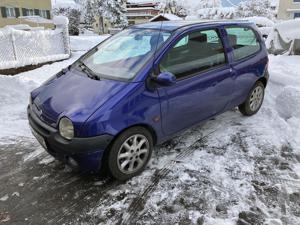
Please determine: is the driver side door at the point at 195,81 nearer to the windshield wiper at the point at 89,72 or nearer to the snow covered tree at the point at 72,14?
the windshield wiper at the point at 89,72

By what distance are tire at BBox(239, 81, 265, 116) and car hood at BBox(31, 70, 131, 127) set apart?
8.38ft

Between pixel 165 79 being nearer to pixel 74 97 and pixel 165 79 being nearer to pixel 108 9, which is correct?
pixel 74 97

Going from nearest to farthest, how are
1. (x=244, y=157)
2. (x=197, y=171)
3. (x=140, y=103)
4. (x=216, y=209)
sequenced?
(x=216, y=209)
(x=140, y=103)
(x=197, y=171)
(x=244, y=157)

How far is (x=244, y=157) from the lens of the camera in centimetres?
397

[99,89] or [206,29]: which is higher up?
[206,29]

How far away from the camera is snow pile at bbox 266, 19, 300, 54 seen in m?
10.7

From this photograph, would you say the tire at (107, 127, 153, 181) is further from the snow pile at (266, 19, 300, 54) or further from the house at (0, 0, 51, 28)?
the house at (0, 0, 51, 28)

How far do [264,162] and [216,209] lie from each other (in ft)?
3.93

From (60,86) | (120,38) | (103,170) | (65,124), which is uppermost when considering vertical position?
(120,38)

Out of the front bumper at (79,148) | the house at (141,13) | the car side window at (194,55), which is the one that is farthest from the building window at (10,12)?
the house at (141,13)

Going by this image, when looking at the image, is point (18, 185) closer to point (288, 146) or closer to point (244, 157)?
point (244, 157)

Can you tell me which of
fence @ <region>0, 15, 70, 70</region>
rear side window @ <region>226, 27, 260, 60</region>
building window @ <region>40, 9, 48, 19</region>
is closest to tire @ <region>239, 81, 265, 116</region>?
rear side window @ <region>226, 27, 260, 60</region>

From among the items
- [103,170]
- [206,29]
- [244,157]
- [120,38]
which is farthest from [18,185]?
[206,29]

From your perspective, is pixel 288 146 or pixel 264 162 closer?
pixel 264 162
